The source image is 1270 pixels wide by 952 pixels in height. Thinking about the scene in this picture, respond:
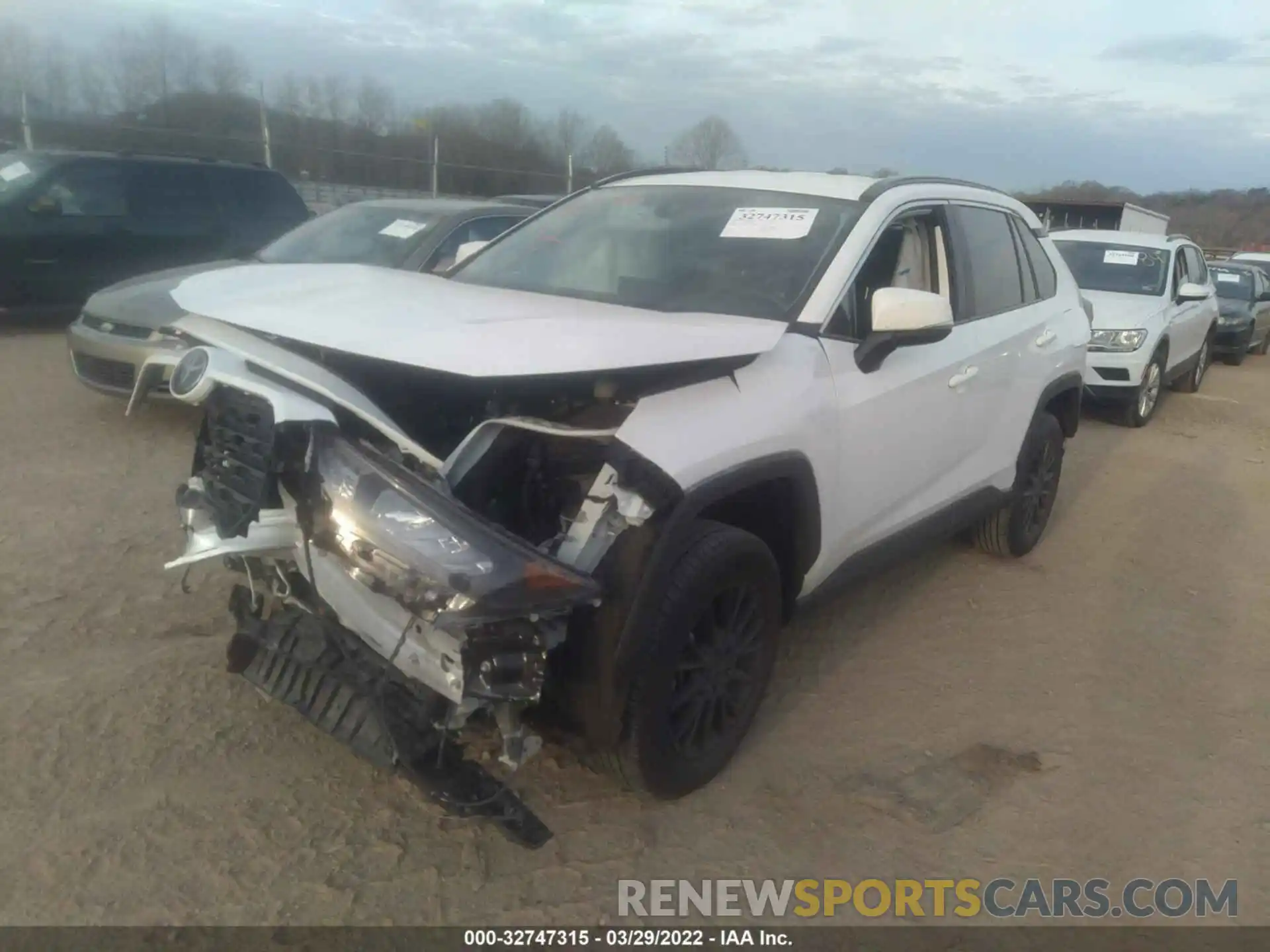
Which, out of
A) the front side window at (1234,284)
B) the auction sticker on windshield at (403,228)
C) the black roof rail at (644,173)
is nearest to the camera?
the black roof rail at (644,173)

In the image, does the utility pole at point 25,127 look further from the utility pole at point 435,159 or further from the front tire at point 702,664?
the front tire at point 702,664

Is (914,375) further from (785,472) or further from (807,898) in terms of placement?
(807,898)

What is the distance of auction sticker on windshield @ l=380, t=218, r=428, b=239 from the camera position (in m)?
7.09

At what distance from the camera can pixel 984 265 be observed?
4.54m

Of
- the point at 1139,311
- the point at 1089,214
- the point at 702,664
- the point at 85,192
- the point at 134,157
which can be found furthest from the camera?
the point at 1089,214

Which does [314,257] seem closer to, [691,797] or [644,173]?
[644,173]

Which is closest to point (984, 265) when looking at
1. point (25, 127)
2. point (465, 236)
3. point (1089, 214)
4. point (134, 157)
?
point (465, 236)

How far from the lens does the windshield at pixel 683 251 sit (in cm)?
353

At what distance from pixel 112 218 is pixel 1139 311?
32.0ft

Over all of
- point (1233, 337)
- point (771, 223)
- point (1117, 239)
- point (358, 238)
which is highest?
point (771, 223)

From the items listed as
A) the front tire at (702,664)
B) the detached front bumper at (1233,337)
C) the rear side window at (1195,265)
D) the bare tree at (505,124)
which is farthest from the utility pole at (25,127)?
the detached front bumper at (1233,337)

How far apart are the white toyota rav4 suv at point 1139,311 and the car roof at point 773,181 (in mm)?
5536

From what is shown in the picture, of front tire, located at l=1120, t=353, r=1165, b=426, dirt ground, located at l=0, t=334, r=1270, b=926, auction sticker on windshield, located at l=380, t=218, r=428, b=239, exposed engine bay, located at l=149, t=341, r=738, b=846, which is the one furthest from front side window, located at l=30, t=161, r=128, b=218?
front tire, located at l=1120, t=353, r=1165, b=426

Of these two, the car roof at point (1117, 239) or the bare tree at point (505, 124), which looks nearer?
the car roof at point (1117, 239)
